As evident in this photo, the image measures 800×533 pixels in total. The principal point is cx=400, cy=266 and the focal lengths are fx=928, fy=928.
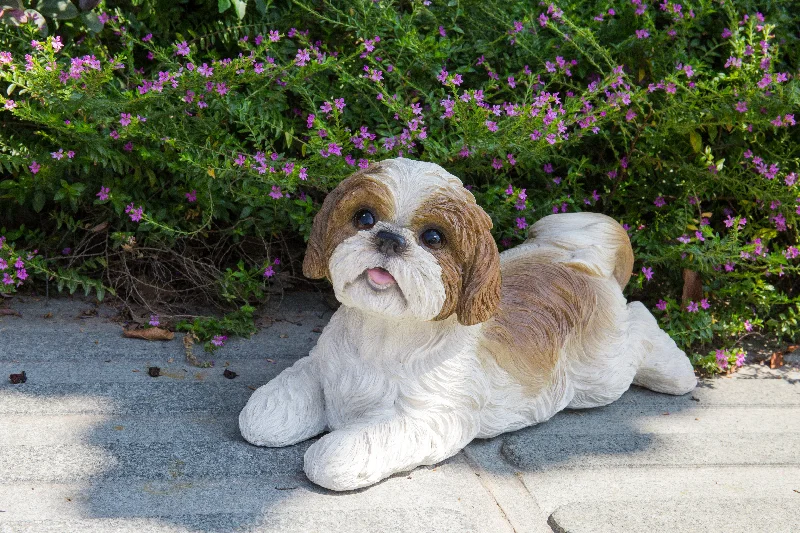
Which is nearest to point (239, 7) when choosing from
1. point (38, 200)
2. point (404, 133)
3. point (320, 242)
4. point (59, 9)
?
point (59, 9)

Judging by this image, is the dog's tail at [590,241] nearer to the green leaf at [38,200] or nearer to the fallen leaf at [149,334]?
the fallen leaf at [149,334]

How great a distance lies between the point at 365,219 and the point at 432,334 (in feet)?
1.43

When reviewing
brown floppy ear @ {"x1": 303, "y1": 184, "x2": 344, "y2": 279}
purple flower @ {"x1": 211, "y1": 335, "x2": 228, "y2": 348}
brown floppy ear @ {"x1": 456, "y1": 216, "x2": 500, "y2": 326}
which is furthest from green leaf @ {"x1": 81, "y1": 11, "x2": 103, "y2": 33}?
brown floppy ear @ {"x1": 456, "y1": 216, "x2": 500, "y2": 326}

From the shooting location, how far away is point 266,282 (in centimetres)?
429

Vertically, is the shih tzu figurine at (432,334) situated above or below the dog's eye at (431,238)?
below

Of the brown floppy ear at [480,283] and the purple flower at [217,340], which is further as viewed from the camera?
the purple flower at [217,340]

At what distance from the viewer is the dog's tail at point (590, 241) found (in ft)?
11.1

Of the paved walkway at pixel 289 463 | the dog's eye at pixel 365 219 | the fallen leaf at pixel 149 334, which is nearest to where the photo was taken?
the paved walkway at pixel 289 463

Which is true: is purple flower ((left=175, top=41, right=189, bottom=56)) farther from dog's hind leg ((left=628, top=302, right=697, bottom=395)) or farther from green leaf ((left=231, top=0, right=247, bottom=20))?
dog's hind leg ((left=628, top=302, right=697, bottom=395))

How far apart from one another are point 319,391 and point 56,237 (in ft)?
6.00

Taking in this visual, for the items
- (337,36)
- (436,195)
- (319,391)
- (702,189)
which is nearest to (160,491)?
(319,391)

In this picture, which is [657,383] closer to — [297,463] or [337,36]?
[297,463]

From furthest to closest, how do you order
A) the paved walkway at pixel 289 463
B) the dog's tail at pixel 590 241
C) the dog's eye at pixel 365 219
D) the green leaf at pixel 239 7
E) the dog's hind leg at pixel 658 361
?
1. the green leaf at pixel 239 7
2. the dog's hind leg at pixel 658 361
3. the dog's tail at pixel 590 241
4. the dog's eye at pixel 365 219
5. the paved walkway at pixel 289 463

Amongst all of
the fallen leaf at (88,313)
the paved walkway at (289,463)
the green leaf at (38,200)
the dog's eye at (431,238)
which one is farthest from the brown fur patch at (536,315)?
the green leaf at (38,200)
